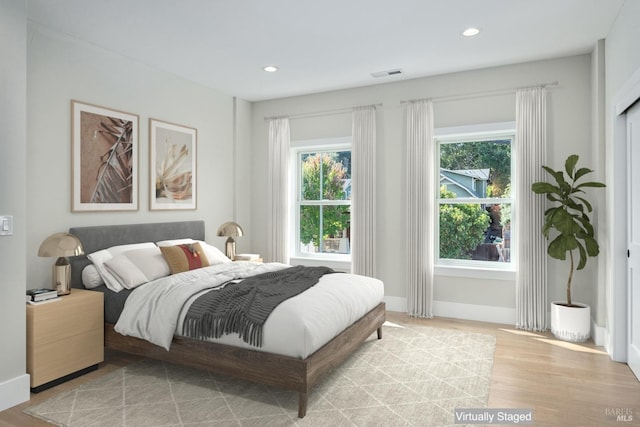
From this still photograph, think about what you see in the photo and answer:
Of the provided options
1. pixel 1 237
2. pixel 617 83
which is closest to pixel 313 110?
pixel 617 83

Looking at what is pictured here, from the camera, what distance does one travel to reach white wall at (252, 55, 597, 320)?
419 cm

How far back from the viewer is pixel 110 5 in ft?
10.1

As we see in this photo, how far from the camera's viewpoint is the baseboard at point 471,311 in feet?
14.8

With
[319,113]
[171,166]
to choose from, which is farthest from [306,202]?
[171,166]

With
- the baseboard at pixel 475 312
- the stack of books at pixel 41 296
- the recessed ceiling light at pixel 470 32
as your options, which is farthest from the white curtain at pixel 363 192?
the stack of books at pixel 41 296

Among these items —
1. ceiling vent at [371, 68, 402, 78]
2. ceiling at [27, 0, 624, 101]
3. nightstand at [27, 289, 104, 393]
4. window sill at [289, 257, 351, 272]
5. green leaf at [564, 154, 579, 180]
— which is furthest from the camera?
window sill at [289, 257, 351, 272]

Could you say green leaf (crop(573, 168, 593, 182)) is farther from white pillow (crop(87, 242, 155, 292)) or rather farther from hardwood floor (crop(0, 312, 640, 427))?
white pillow (crop(87, 242, 155, 292))

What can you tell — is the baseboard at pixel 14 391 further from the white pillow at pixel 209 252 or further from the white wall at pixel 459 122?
the white wall at pixel 459 122

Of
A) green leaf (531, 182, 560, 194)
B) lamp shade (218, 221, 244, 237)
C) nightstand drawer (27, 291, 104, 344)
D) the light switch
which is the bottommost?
nightstand drawer (27, 291, 104, 344)

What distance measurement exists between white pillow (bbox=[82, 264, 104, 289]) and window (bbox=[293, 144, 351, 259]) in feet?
9.31

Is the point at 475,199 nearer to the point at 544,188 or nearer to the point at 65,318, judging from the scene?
the point at 544,188

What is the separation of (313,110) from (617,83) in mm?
3387

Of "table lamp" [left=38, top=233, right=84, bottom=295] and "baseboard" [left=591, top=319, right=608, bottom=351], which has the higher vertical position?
"table lamp" [left=38, top=233, right=84, bottom=295]

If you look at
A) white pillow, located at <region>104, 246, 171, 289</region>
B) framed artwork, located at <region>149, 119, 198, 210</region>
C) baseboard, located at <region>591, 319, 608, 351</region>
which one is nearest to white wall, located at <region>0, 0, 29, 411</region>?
white pillow, located at <region>104, 246, 171, 289</region>
